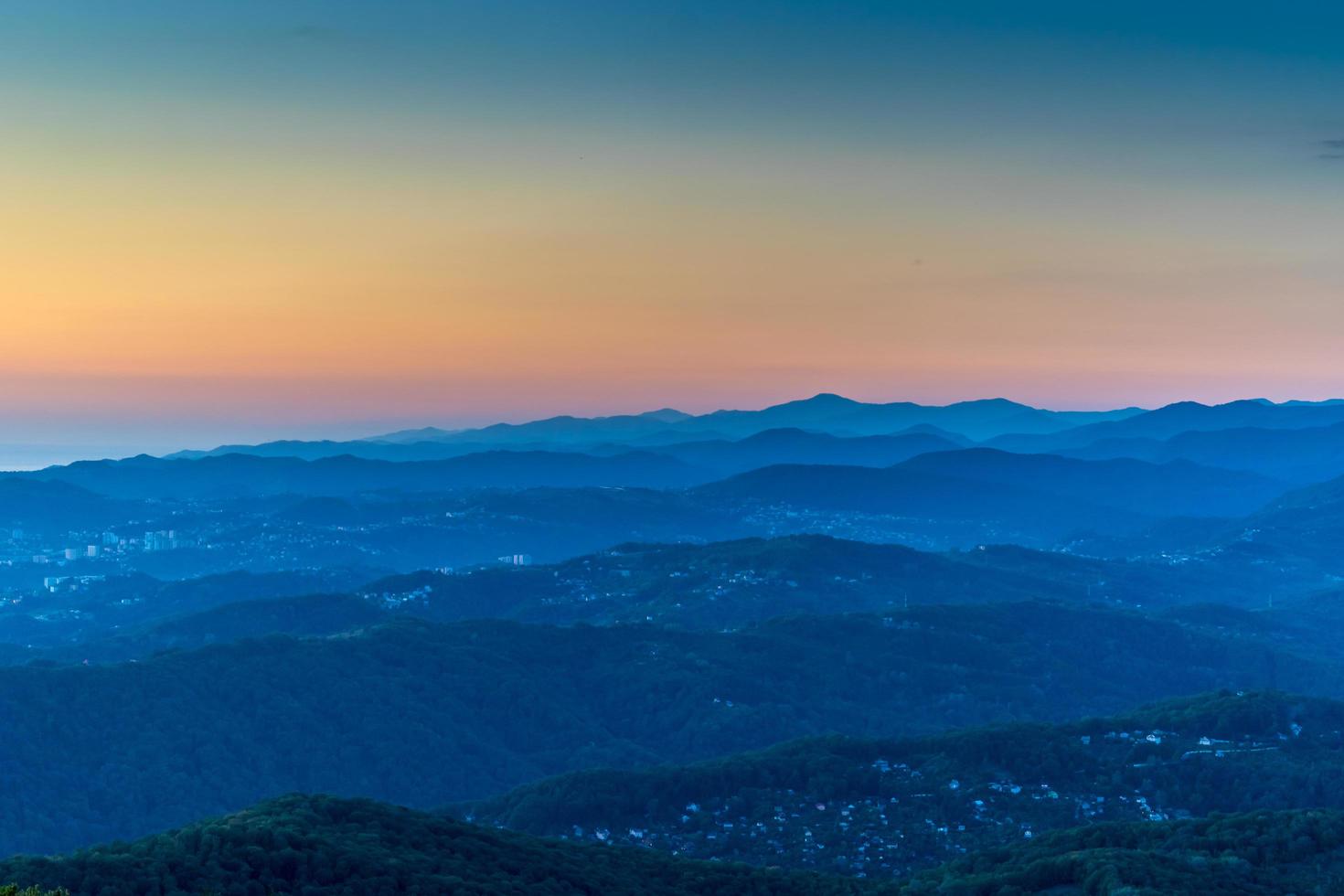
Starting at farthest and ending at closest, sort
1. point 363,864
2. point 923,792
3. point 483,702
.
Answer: point 483,702, point 923,792, point 363,864

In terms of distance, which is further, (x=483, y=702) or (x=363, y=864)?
(x=483, y=702)

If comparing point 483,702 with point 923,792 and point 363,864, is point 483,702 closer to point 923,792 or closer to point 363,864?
point 923,792

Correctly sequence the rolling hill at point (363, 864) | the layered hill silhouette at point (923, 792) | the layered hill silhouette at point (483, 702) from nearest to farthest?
the rolling hill at point (363, 864)
the layered hill silhouette at point (923, 792)
the layered hill silhouette at point (483, 702)

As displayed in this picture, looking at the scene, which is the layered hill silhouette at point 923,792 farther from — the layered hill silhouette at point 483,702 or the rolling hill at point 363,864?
the layered hill silhouette at point 483,702

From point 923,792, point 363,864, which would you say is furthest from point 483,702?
point 363,864

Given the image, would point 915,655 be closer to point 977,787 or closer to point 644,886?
point 977,787

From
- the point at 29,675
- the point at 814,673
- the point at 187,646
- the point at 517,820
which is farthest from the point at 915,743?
the point at 187,646

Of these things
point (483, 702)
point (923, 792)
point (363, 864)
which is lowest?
point (483, 702)

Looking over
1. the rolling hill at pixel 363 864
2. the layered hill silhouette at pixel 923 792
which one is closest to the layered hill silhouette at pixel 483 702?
the layered hill silhouette at pixel 923 792

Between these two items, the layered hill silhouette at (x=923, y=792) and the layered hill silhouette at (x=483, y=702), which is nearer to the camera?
the layered hill silhouette at (x=923, y=792)

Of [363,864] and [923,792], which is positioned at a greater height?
[363,864]

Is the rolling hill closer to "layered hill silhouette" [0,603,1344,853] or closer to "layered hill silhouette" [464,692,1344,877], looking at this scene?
"layered hill silhouette" [464,692,1344,877]
